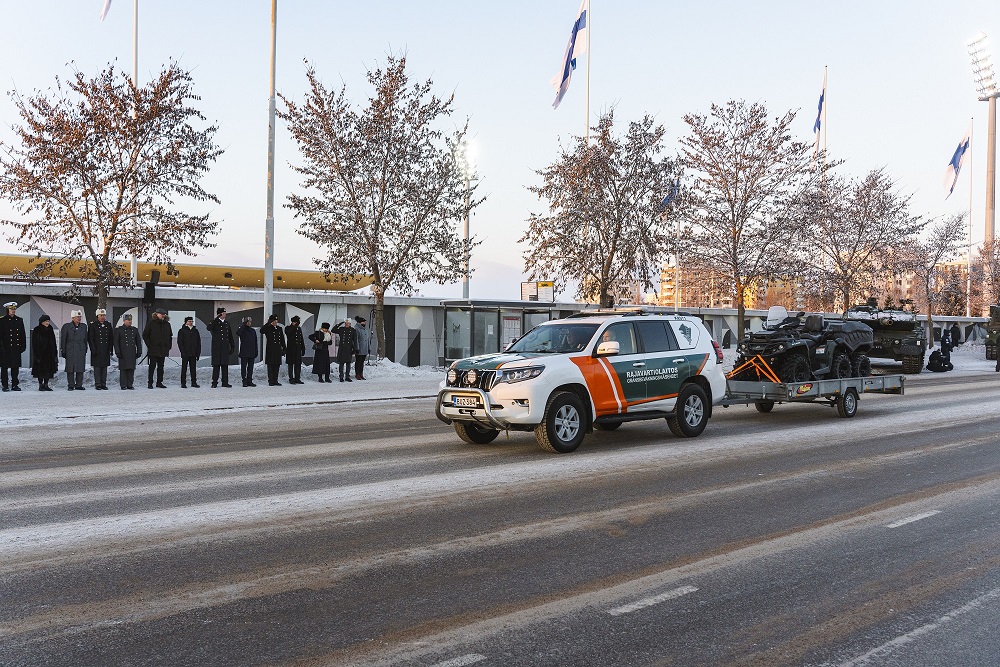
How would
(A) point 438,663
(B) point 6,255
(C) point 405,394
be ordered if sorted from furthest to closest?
(B) point 6,255
(C) point 405,394
(A) point 438,663

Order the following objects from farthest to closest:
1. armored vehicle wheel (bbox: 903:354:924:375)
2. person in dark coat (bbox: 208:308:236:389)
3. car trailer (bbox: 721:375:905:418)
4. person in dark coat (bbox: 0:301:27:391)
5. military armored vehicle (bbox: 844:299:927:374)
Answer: armored vehicle wheel (bbox: 903:354:924:375), military armored vehicle (bbox: 844:299:927:374), person in dark coat (bbox: 208:308:236:389), person in dark coat (bbox: 0:301:27:391), car trailer (bbox: 721:375:905:418)

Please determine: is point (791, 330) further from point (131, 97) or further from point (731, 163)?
point (731, 163)

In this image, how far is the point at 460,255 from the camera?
91.5 ft

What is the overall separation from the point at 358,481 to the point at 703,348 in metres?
6.24

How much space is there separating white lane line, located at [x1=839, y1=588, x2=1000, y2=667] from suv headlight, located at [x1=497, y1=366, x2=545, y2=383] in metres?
6.08

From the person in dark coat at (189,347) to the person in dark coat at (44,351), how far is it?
8.87ft

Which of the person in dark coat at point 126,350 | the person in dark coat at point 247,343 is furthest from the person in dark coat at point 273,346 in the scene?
the person in dark coat at point 126,350

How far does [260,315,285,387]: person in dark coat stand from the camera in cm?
2158

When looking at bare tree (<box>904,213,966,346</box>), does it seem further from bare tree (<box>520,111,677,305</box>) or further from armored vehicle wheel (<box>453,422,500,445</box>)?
armored vehicle wheel (<box>453,422,500,445</box>)

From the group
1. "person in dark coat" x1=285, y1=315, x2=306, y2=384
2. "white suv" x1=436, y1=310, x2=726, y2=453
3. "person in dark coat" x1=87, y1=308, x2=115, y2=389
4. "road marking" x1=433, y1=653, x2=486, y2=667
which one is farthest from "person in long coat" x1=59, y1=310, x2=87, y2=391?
"road marking" x1=433, y1=653, x2=486, y2=667

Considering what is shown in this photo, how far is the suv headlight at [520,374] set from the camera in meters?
10.7

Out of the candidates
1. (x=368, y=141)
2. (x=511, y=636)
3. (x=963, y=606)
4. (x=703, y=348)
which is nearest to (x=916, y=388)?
(x=703, y=348)

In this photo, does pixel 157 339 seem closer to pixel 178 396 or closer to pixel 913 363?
pixel 178 396

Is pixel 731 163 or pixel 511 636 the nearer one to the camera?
pixel 511 636
